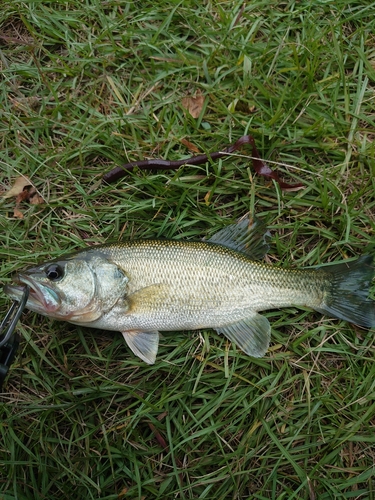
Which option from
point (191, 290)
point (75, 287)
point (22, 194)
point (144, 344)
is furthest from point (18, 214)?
point (191, 290)

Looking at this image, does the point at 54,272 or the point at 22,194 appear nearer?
the point at 54,272

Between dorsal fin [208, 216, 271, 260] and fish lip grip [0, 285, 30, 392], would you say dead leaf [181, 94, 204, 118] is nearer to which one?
dorsal fin [208, 216, 271, 260]

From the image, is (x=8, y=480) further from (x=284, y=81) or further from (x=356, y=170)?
(x=284, y=81)

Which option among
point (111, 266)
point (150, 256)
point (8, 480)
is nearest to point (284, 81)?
point (150, 256)

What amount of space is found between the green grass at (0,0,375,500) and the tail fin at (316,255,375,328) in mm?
170

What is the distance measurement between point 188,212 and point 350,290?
158 centimetres

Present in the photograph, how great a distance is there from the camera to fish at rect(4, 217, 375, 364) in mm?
3377

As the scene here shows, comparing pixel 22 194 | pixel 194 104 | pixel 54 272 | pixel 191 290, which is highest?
pixel 194 104

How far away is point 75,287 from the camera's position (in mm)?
3305

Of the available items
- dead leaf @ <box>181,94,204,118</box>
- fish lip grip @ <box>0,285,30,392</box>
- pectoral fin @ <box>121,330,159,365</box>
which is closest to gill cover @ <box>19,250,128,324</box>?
fish lip grip @ <box>0,285,30,392</box>

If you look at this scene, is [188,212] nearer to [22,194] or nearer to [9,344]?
[22,194]

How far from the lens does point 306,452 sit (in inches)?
136

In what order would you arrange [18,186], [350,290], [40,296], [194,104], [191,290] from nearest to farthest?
[40,296]
[191,290]
[350,290]
[18,186]
[194,104]

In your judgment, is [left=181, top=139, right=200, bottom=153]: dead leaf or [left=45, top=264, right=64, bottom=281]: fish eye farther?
[left=181, top=139, right=200, bottom=153]: dead leaf
